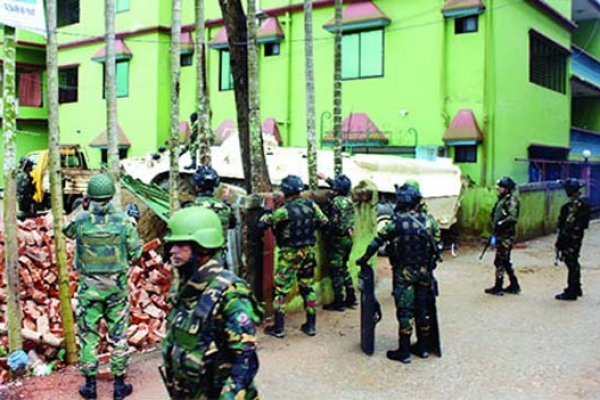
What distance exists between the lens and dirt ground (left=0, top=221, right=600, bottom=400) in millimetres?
5449

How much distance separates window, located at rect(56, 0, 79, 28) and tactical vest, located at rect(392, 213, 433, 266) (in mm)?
23759

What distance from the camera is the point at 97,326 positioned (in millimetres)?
5223

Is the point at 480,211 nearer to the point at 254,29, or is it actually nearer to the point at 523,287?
the point at 523,287

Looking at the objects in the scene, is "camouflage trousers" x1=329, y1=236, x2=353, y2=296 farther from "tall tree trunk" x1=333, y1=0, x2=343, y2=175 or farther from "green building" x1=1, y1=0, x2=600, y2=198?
"green building" x1=1, y1=0, x2=600, y2=198

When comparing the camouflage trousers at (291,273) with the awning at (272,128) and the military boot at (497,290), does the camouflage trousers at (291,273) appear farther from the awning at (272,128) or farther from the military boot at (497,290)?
the awning at (272,128)

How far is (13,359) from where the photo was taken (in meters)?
5.43

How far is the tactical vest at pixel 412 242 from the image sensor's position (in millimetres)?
6211

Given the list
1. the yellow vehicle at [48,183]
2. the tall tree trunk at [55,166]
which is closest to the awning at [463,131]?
the yellow vehicle at [48,183]

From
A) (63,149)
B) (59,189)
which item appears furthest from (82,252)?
(63,149)

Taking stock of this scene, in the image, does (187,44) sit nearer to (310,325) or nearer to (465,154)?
(465,154)

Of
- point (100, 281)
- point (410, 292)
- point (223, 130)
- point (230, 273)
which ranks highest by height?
point (223, 130)

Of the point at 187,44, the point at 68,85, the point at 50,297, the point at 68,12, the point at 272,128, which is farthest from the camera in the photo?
the point at 68,12

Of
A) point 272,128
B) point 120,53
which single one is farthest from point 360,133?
point 120,53

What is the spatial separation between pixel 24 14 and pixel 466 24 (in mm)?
13444
